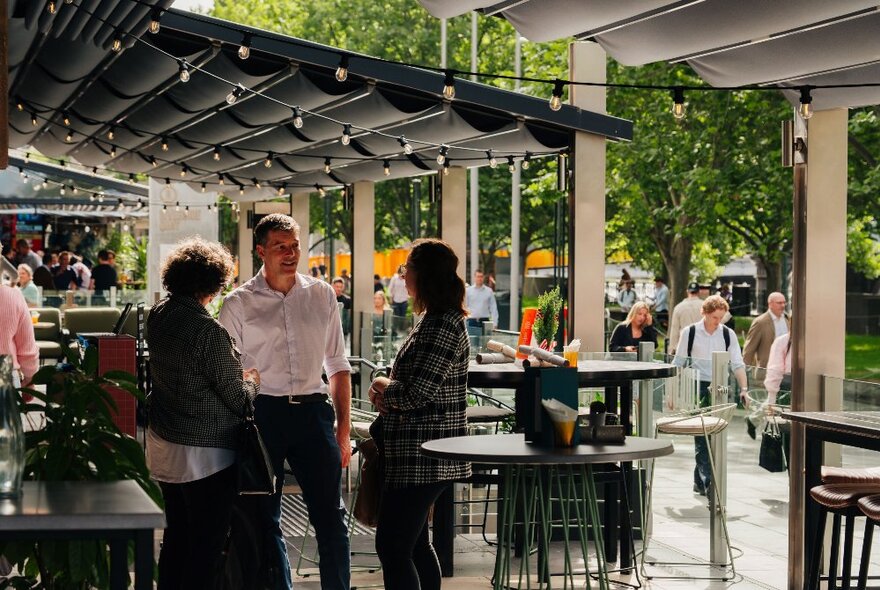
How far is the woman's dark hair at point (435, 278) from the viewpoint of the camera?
5797 millimetres

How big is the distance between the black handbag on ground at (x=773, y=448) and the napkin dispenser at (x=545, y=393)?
418 cm

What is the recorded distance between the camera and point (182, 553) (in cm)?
587

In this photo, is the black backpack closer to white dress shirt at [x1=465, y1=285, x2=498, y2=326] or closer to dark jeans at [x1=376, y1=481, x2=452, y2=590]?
dark jeans at [x1=376, y1=481, x2=452, y2=590]

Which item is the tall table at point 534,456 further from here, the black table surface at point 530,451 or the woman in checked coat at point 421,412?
the woman in checked coat at point 421,412

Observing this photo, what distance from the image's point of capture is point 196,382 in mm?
5570

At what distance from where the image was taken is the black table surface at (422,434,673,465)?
5395mm

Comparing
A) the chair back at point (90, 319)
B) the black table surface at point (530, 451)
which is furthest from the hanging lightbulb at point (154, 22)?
Answer: the chair back at point (90, 319)

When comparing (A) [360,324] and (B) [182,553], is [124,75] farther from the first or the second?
(A) [360,324]

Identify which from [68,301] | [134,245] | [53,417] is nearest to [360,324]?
[68,301]

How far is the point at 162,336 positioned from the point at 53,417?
1.13 meters

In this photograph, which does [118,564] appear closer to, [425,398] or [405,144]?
[425,398]

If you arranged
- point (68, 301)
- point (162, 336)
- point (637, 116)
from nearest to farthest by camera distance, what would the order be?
point (162, 336) < point (68, 301) < point (637, 116)

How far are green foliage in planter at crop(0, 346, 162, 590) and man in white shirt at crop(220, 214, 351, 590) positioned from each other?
4.86ft

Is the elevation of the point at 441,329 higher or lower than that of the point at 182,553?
higher
